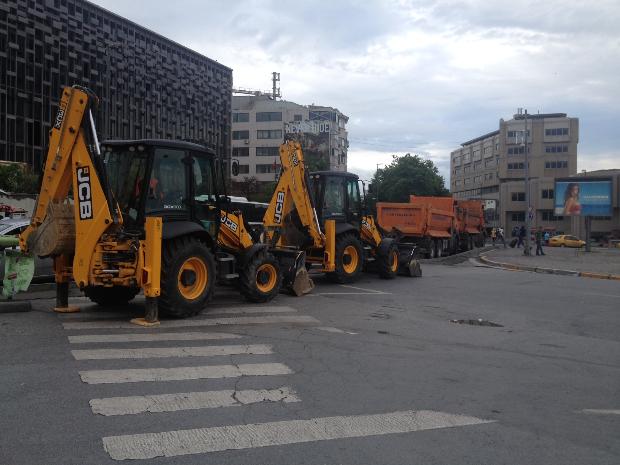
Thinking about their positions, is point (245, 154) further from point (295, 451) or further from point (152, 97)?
point (295, 451)

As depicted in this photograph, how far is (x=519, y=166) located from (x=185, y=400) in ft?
327

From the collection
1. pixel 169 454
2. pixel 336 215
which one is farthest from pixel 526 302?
pixel 169 454

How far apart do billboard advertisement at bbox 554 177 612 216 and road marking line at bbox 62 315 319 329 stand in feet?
132

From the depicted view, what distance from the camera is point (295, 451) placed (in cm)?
448

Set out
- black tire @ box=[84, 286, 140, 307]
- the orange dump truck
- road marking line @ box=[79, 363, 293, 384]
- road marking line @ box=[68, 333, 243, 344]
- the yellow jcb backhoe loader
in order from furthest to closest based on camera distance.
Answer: the orange dump truck → the yellow jcb backhoe loader → black tire @ box=[84, 286, 140, 307] → road marking line @ box=[68, 333, 243, 344] → road marking line @ box=[79, 363, 293, 384]

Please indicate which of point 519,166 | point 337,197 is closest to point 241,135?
point 519,166

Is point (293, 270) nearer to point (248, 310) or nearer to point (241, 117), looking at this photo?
point (248, 310)

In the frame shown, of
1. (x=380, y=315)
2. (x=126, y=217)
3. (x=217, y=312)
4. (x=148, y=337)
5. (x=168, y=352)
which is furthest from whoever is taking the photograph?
(x=380, y=315)

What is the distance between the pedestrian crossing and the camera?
15.2 feet

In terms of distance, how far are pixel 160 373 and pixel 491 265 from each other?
2249cm

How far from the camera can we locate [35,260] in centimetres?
1214

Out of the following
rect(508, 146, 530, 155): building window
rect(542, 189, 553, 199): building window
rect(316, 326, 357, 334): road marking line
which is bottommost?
rect(316, 326, 357, 334): road marking line

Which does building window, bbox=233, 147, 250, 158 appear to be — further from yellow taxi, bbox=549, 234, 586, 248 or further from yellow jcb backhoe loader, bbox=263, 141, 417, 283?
yellow jcb backhoe loader, bbox=263, 141, 417, 283

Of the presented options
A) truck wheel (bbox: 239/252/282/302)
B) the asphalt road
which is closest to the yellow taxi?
the asphalt road
